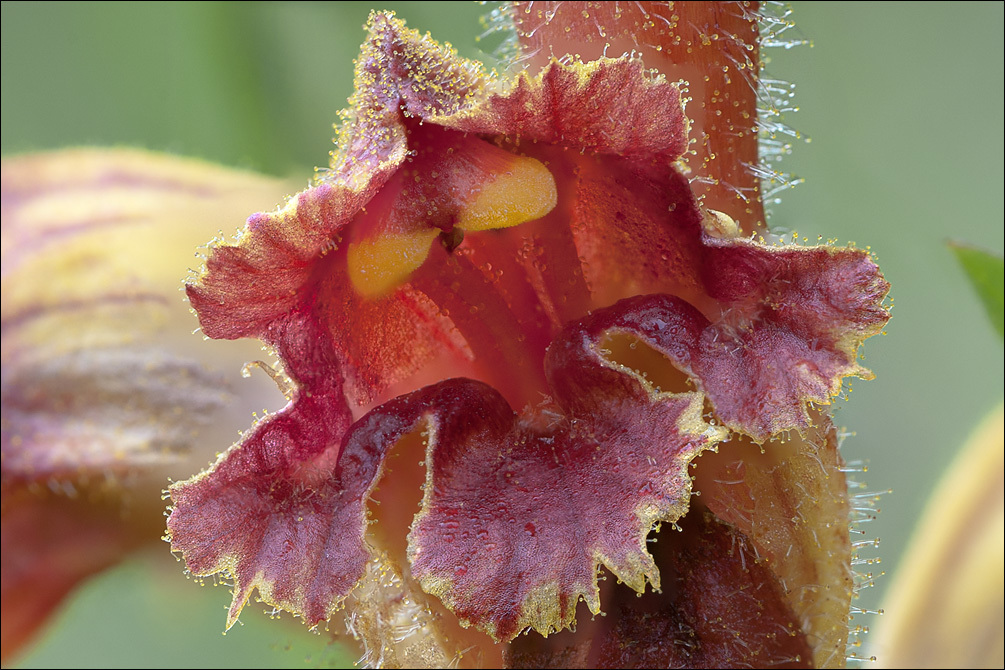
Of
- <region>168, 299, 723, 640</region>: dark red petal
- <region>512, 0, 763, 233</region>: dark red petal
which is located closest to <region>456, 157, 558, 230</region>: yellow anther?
<region>168, 299, 723, 640</region>: dark red petal

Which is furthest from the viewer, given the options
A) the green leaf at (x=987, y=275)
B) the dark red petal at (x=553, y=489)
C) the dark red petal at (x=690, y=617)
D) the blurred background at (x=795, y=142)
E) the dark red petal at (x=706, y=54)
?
the blurred background at (x=795, y=142)

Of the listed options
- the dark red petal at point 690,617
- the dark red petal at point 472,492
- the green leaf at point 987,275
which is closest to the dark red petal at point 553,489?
the dark red petal at point 472,492

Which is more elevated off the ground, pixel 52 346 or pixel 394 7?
pixel 394 7

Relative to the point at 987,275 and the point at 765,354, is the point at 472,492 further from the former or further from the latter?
the point at 987,275

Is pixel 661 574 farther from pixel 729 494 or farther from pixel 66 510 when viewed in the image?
pixel 66 510

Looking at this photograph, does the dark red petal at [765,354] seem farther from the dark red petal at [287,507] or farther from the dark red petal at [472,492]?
the dark red petal at [287,507]

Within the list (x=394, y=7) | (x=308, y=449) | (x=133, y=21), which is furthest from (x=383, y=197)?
(x=133, y=21)
